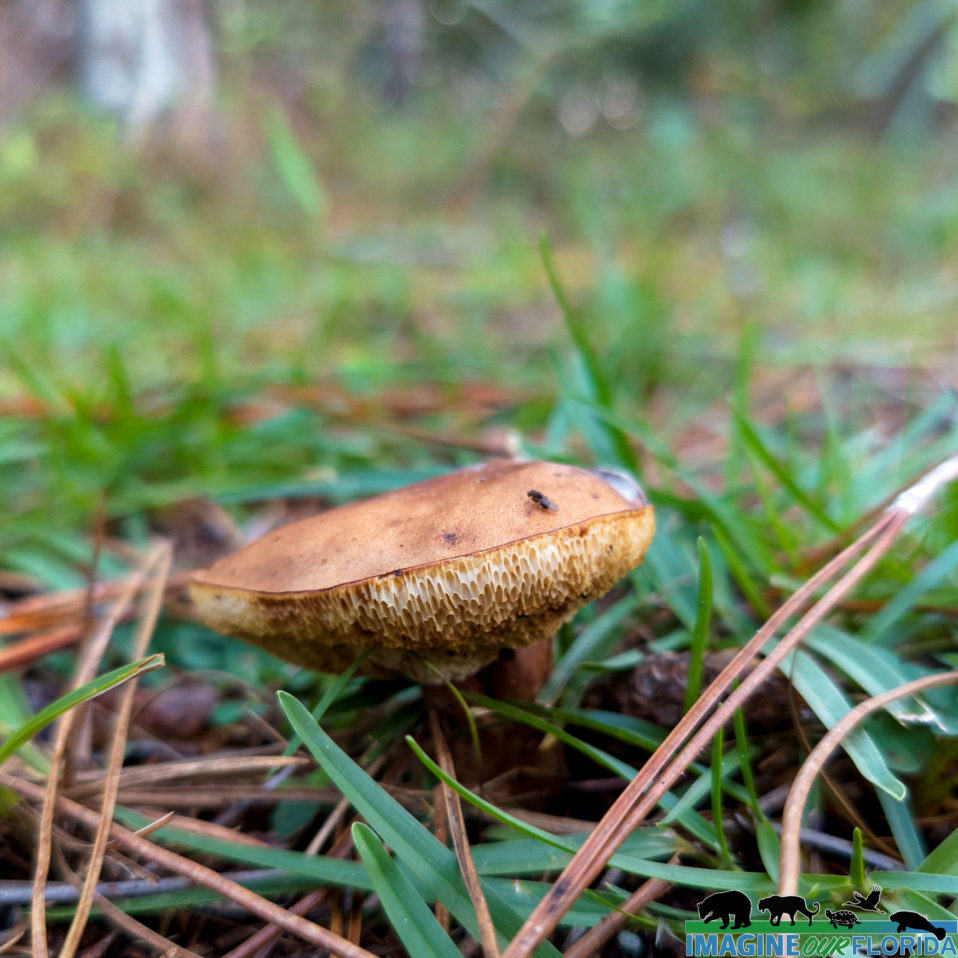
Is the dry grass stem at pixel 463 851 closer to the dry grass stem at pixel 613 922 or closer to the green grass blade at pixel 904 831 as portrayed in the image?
the dry grass stem at pixel 613 922

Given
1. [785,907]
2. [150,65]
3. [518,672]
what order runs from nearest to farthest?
[785,907] < [518,672] < [150,65]

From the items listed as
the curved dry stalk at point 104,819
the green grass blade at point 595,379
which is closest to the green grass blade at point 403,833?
the curved dry stalk at point 104,819

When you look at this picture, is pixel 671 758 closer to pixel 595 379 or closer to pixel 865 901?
pixel 865 901

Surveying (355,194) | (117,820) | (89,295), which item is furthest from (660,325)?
(355,194)

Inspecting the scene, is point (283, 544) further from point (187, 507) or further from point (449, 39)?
point (449, 39)

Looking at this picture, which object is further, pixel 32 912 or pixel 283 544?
pixel 283 544

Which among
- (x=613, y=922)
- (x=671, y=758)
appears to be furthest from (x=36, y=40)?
(x=613, y=922)

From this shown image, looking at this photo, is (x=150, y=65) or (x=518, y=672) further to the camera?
(x=150, y=65)
